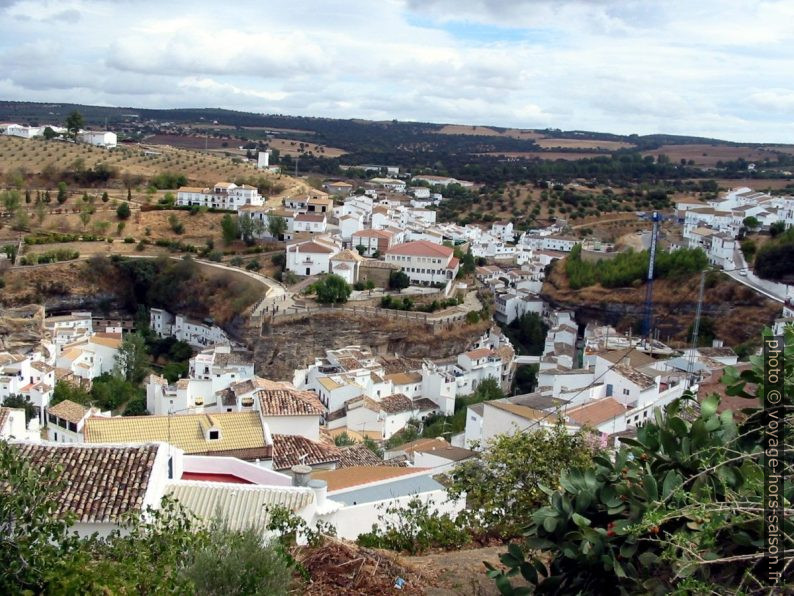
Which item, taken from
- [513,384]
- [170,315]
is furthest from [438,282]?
[170,315]

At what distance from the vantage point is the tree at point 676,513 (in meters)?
3.74

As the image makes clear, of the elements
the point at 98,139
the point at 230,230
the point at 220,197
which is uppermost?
the point at 98,139

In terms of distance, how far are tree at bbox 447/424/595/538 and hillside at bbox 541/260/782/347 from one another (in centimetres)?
2529

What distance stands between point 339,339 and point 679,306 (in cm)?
1592

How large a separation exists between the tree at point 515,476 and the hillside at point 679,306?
25285 millimetres

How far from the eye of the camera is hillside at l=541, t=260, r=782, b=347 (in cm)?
3325

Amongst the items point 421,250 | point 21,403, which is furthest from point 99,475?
point 421,250

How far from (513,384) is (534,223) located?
3286 cm

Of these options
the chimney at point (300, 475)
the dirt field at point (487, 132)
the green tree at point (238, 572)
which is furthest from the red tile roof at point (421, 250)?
the dirt field at point (487, 132)

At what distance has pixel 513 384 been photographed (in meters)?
30.5

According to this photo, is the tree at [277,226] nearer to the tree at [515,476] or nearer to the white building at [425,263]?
the white building at [425,263]

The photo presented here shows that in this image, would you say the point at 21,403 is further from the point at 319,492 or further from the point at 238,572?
the point at 238,572

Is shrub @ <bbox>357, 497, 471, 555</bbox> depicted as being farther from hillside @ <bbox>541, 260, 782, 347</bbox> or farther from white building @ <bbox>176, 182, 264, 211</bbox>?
white building @ <bbox>176, 182, 264, 211</bbox>

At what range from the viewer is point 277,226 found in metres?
41.7
